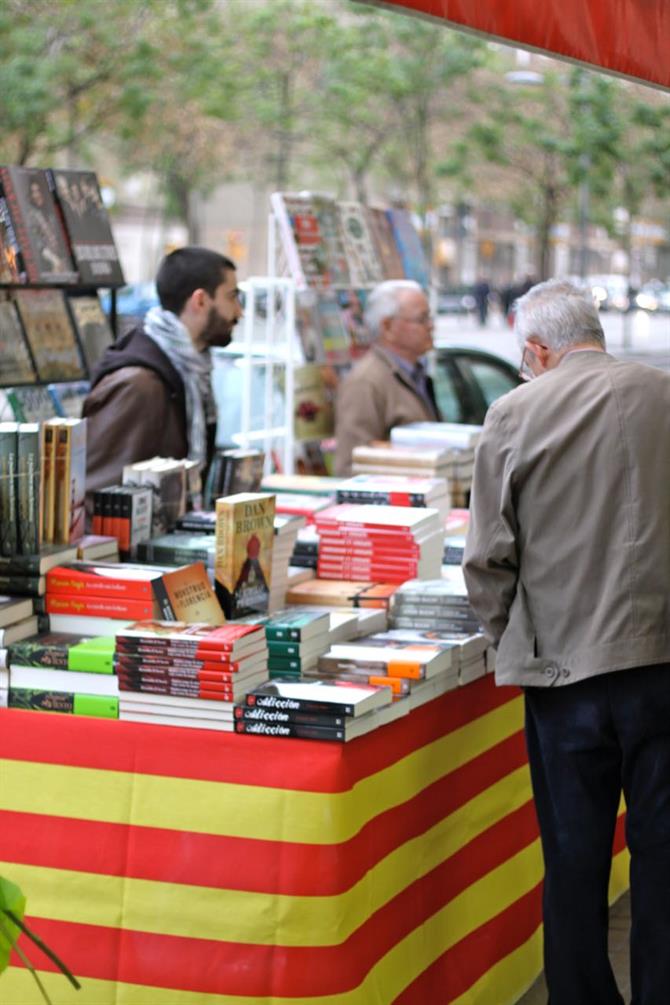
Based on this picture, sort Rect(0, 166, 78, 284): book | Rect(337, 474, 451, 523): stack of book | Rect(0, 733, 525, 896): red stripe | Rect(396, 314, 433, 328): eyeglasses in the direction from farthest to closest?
Rect(396, 314, 433, 328): eyeglasses
Rect(0, 166, 78, 284): book
Rect(337, 474, 451, 523): stack of book
Rect(0, 733, 525, 896): red stripe

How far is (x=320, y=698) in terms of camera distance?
305 centimetres

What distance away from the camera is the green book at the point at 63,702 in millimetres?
3193

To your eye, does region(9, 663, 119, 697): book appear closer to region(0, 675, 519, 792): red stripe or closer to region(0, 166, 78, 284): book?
region(0, 675, 519, 792): red stripe

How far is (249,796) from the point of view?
120 inches

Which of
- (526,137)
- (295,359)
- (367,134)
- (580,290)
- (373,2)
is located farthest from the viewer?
(367,134)

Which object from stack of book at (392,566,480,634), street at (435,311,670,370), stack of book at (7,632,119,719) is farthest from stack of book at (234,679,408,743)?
street at (435,311,670,370)

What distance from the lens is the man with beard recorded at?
15.3ft

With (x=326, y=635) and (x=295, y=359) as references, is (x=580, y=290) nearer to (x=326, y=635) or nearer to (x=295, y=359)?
(x=326, y=635)

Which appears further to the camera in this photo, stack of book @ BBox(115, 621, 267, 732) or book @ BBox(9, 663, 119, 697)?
book @ BBox(9, 663, 119, 697)

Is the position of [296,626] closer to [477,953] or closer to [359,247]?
[477,953]

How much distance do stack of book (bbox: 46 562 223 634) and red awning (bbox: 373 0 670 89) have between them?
1.37 metres

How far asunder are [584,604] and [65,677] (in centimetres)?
114

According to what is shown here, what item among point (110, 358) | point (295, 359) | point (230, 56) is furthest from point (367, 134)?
point (110, 358)

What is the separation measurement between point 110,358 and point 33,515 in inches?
58.1
